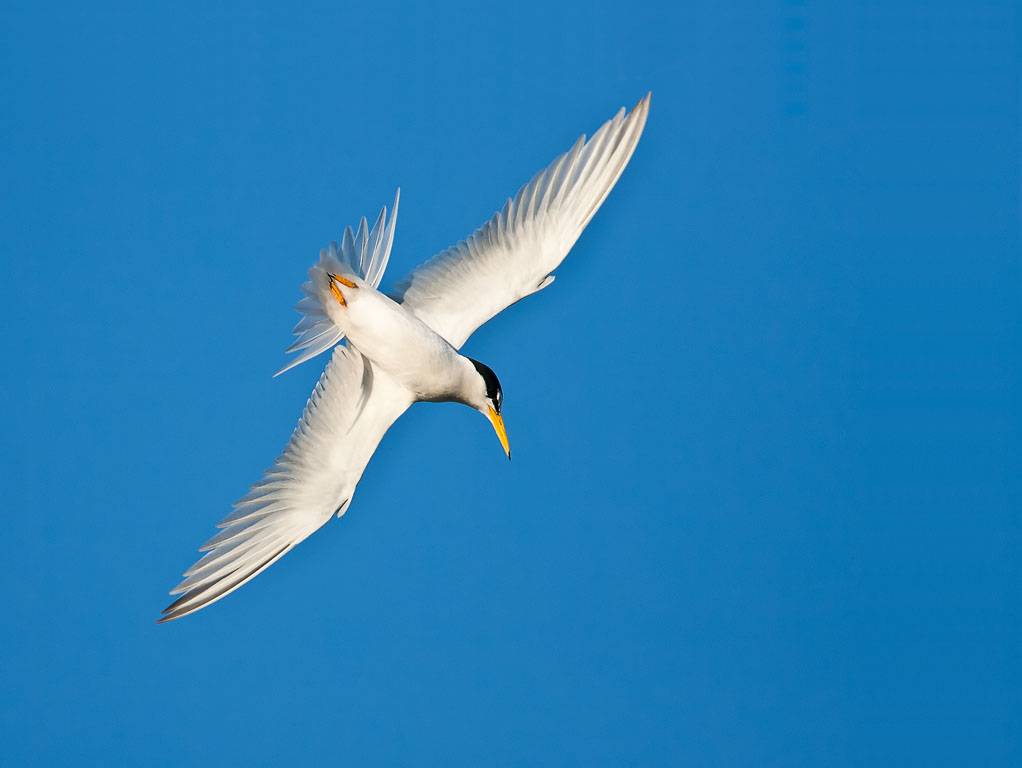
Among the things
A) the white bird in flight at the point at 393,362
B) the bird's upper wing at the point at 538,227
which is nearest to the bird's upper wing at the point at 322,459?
the white bird in flight at the point at 393,362

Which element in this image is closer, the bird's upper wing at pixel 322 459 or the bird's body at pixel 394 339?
the bird's body at pixel 394 339

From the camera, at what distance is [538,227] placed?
2.81 meters

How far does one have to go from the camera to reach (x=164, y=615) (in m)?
2.66

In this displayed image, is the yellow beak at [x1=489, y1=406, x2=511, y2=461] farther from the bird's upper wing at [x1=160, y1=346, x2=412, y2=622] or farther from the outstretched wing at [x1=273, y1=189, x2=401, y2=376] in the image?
the outstretched wing at [x1=273, y1=189, x2=401, y2=376]

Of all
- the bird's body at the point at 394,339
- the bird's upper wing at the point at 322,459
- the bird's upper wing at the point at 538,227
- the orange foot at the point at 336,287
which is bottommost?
the bird's upper wing at the point at 322,459

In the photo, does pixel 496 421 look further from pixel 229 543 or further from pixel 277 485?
pixel 229 543

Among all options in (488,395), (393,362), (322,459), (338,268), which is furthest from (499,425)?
(338,268)

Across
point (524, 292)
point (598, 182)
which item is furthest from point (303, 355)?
point (598, 182)

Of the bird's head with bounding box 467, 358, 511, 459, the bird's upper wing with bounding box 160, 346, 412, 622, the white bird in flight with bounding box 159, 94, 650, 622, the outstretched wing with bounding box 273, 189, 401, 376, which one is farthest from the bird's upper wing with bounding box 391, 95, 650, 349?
the bird's upper wing with bounding box 160, 346, 412, 622

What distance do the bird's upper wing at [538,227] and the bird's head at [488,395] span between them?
9.1 inches

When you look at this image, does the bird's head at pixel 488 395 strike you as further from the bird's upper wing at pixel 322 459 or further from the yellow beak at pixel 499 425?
the bird's upper wing at pixel 322 459

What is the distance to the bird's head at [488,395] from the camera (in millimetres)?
2797

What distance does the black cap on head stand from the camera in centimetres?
279

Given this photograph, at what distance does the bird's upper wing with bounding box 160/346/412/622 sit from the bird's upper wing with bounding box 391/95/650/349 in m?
0.33
